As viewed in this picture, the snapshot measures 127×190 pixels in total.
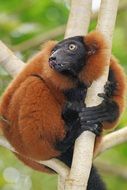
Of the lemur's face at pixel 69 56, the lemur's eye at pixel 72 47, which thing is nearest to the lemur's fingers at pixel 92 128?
the lemur's face at pixel 69 56

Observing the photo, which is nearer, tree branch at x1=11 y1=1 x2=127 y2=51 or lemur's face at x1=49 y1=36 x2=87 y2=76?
lemur's face at x1=49 y1=36 x2=87 y2=76

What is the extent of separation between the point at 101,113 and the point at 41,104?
41cm

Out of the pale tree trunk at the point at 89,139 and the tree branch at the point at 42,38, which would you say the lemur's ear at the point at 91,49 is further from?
the tree branch at the point at 42,38

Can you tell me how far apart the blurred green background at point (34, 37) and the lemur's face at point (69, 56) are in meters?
1.48

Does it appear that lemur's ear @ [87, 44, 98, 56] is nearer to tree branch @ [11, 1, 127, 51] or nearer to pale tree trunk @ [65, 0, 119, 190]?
pale tree trunk @ [65, 0, 119, 190]

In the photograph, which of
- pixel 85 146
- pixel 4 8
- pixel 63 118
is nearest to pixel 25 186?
pixel 4 8

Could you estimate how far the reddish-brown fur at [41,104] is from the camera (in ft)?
14.6

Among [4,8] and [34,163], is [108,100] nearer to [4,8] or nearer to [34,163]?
[34,163]

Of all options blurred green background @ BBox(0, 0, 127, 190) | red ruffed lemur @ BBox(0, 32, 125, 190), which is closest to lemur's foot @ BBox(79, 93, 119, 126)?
red ruffed lemur @ BBox(0, 32, 125, 190)

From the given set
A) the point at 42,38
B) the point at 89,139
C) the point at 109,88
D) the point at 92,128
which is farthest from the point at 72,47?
the point at 42,38

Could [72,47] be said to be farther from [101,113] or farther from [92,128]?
[92,128]

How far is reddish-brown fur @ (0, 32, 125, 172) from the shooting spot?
4.46 meters

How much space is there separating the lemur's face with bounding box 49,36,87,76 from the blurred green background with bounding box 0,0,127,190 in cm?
148

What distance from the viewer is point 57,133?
457 centimetres
